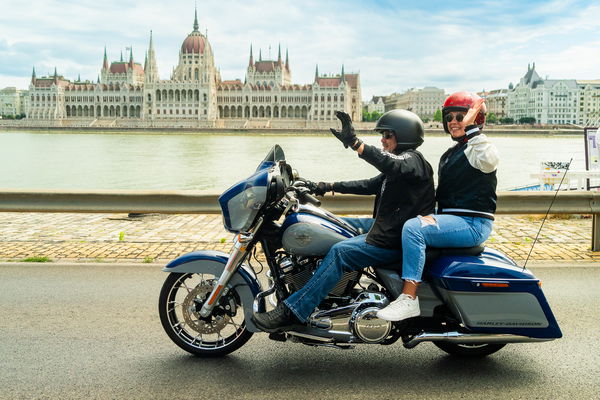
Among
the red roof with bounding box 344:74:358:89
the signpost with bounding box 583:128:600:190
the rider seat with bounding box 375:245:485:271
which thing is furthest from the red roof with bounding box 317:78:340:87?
the rider seat with bounding box 375:245:485:271

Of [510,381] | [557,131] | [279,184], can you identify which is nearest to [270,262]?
[279,184]

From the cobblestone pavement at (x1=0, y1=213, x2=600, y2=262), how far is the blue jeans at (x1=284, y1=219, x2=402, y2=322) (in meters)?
3.88

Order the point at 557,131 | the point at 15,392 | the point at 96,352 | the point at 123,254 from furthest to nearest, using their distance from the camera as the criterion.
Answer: the point at 557,131 → the point at 123,254 → the point at 96,352 → the point at 15,392

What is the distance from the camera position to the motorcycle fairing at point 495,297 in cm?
355

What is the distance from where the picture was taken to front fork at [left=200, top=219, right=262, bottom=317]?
12.2 ft

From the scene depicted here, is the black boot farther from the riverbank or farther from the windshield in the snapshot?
the riverbank

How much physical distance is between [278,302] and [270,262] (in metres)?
0.27

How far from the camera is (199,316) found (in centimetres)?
393

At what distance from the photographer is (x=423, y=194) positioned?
3707 millimetres

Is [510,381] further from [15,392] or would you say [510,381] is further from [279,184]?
[15,392]

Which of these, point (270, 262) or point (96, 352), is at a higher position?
point (270, 262)

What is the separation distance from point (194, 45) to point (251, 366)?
155 meters

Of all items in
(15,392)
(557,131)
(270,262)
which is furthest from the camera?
(557,131)

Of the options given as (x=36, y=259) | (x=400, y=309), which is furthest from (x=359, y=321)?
(x=36, y=259)
